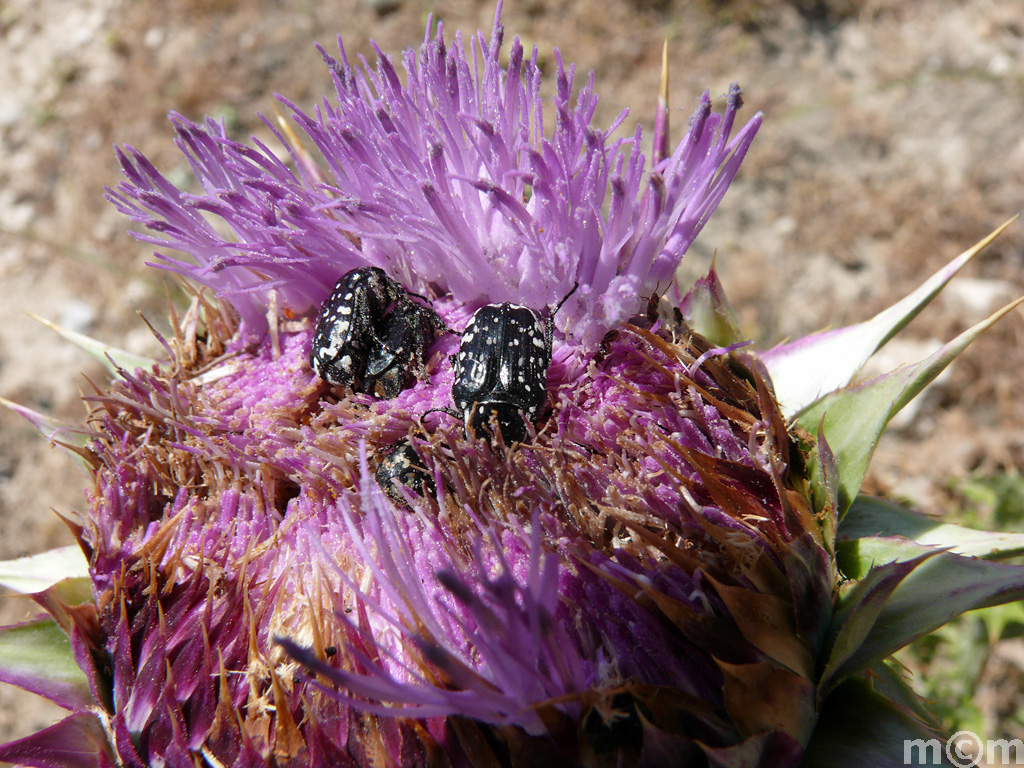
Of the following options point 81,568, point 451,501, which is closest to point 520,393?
point 451,501

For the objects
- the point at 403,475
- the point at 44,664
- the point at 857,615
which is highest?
the point at 403,475

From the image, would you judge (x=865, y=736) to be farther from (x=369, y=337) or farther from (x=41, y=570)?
A: (x=41, y=570)

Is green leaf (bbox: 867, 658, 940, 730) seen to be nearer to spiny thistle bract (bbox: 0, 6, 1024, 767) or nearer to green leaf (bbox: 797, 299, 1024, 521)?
spiny thistle bract (bbox: 0, 6, 1024, 767)

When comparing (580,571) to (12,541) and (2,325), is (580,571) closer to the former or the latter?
(12,541)

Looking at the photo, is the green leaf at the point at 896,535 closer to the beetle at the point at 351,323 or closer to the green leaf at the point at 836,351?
the green leaf at the point at 836,351

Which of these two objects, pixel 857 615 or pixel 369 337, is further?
pixel 369 337

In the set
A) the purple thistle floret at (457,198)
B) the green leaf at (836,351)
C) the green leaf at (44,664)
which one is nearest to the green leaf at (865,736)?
the green leaf at (836,351)

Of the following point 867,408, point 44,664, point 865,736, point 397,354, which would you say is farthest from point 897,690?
point 44,664
